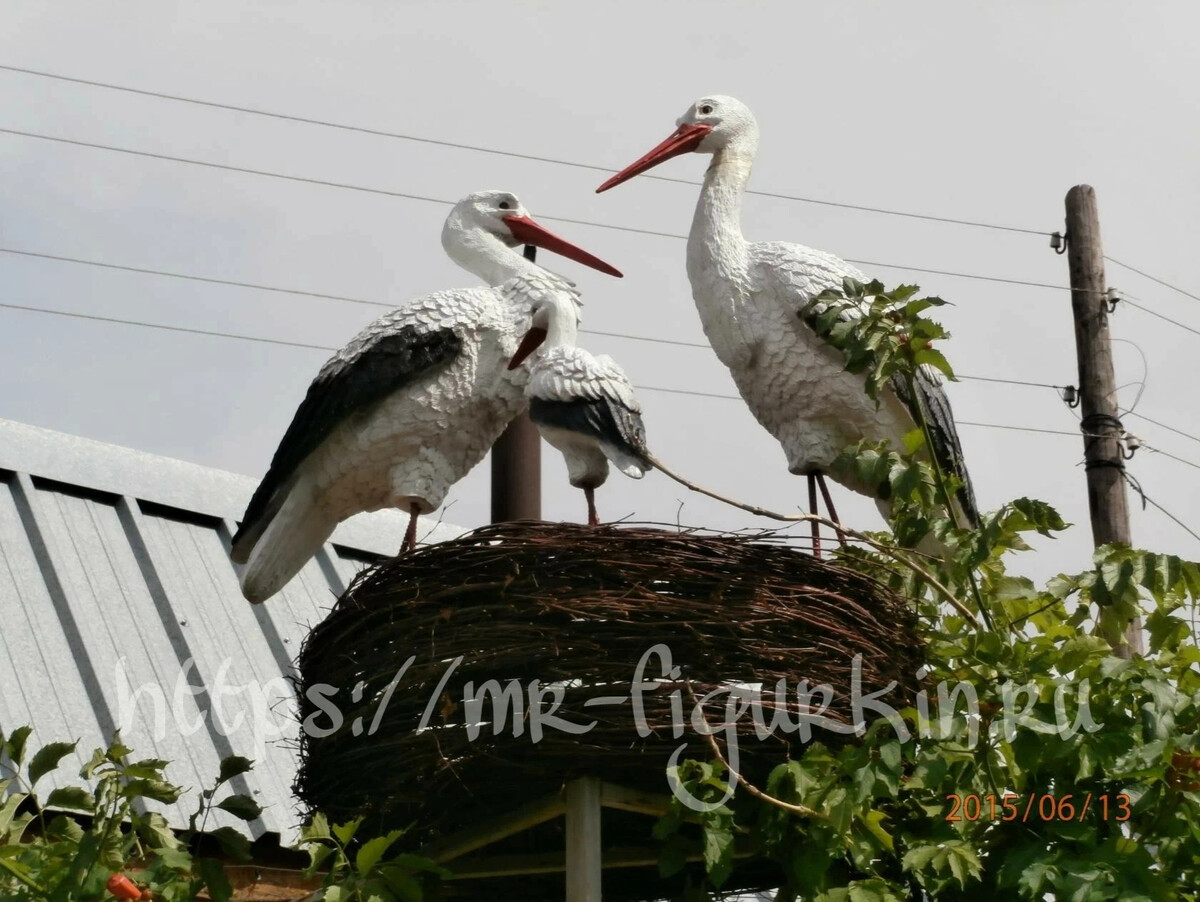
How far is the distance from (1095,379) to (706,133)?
2893 millimetres

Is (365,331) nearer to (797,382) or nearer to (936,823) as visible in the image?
(797,382)

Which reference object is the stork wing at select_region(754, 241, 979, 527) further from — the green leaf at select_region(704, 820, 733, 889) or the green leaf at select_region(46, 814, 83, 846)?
the green leaf at select_region(46, 814, 83, 846)

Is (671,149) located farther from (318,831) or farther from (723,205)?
(318,831)

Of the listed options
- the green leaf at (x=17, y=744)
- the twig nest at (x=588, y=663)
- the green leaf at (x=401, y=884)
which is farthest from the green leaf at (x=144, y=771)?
the twig nest at (x=588, y=663)

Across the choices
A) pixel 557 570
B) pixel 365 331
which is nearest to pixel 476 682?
pixel 557 570

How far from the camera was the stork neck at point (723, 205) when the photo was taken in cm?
687

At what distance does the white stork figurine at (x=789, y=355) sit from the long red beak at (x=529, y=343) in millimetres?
593

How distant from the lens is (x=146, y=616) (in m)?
7.54

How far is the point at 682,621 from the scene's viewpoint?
512cm

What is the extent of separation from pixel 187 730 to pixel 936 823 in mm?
3042

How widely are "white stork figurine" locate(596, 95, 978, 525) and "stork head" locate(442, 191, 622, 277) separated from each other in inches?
28.9
